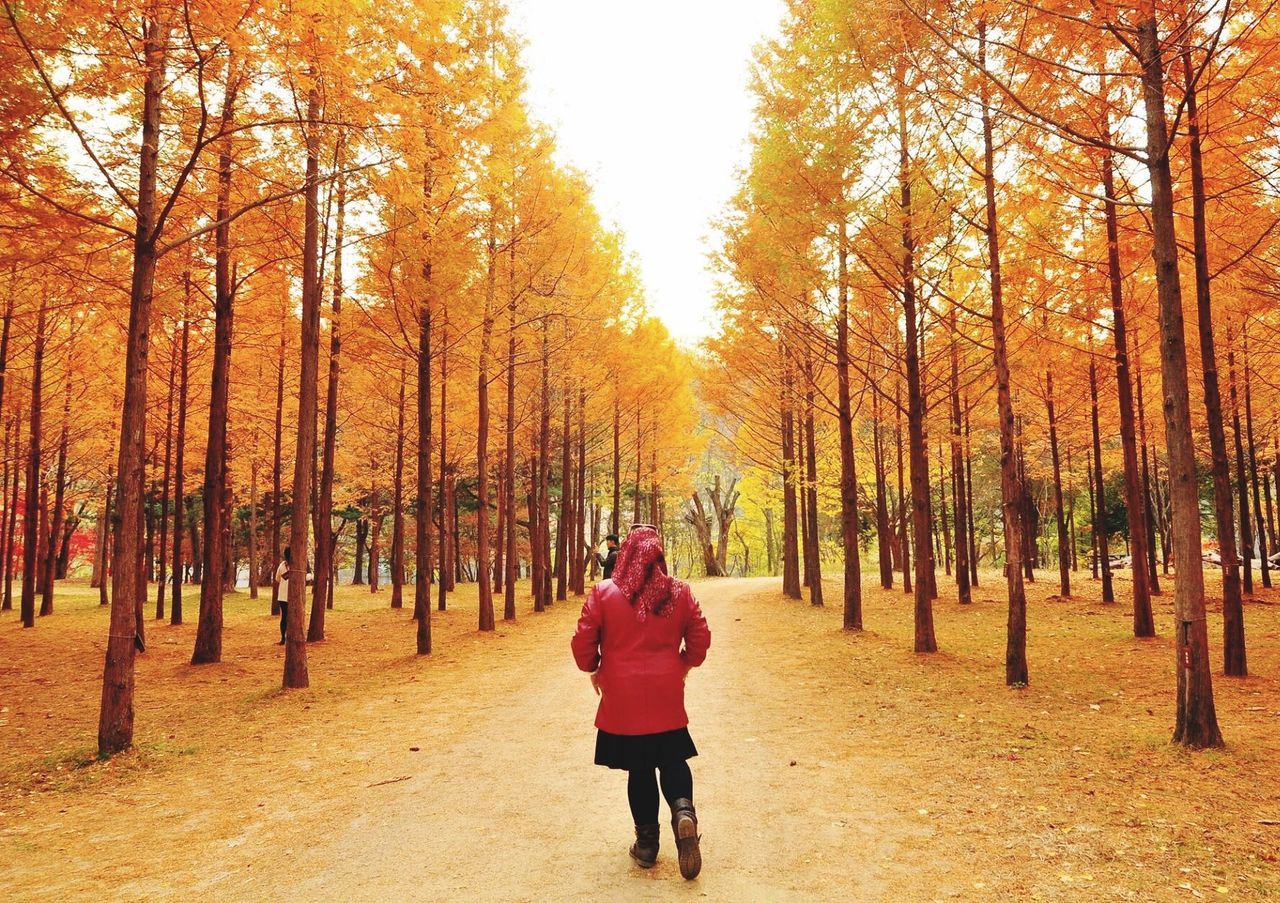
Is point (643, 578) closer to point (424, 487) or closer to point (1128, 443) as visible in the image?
point (424, 487)

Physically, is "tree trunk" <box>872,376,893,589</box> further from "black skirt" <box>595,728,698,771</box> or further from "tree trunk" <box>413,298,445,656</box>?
"black skirt" <box>595,728,698,771</box>

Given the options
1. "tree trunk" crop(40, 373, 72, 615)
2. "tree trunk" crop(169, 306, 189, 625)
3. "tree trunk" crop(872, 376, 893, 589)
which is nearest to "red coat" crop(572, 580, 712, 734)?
"tree trunk" crop(169, 306, 189, 625)

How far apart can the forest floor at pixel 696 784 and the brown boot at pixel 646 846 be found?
0.09 meters

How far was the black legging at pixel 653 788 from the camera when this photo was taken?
11.1 feet

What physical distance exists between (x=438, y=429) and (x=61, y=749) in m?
A: 14.0

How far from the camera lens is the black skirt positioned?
11.1 feet

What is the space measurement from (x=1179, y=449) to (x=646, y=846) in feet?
15.5

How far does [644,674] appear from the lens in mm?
3414

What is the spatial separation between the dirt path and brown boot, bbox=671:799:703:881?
0.23 feet

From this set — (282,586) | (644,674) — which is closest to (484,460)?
(282,586)

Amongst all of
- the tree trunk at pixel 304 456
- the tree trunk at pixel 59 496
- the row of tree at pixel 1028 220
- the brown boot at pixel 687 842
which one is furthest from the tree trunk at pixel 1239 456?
the tree trunk at pixel 59 496

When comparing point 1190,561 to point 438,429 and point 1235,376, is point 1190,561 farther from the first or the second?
point 438,429

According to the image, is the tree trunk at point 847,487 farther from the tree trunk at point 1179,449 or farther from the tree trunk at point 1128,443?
the tree trunk at point 1179,449

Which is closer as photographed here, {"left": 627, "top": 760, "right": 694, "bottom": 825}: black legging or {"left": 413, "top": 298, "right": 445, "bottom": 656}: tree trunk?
{"left": 627, "top": 760, "right": 694, "bottom": 825}: black legging
